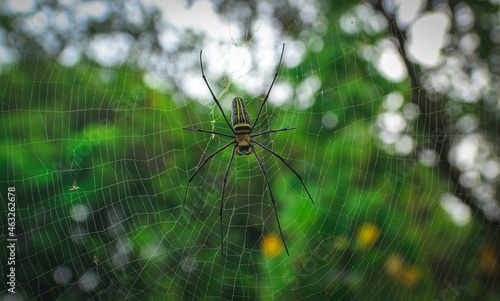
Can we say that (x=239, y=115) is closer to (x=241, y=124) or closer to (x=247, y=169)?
(x=241, y=124)

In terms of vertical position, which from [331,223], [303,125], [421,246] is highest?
[303,125]

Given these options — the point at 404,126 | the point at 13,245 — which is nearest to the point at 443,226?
the point at 404,126

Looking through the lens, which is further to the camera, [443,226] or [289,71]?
[443,226]

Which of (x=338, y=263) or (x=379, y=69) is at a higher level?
(x=379, y=69)

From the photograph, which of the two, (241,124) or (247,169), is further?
(247,169)

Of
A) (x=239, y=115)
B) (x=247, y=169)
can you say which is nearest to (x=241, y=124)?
(x=239, y=115)

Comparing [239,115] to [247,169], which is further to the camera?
[247,169]

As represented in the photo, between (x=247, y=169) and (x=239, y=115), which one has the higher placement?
(x=239, y=115)

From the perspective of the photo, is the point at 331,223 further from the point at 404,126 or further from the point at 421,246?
the point at 404,126
